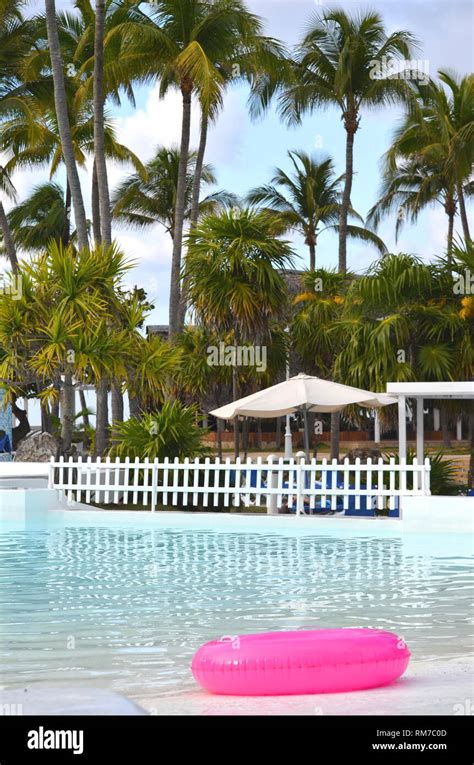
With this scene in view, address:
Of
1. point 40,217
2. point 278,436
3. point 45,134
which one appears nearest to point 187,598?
point 45,134

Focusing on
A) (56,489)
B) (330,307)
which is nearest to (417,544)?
(56,489)

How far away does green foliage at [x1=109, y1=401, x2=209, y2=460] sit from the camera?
19578 millimetres

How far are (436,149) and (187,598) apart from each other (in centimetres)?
2711

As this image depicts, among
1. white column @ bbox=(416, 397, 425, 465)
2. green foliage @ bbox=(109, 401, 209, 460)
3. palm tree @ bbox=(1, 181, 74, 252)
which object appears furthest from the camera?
palm tree @ bbox=(1, 181, 74, 252)

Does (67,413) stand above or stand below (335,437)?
above

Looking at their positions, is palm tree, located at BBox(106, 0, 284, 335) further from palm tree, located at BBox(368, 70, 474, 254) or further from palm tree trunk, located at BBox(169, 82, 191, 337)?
palm tree, located at BBox(368, 70, 474, 254)

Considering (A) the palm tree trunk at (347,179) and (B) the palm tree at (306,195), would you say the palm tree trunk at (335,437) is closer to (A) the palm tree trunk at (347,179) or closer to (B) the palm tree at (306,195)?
(A) the palm tree trunk at (347,179)

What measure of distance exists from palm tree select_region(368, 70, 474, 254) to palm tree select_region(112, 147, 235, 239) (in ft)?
26.4

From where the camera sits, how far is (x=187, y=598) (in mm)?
9242

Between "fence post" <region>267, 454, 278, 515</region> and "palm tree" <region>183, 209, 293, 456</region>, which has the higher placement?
→ "palm tree" <region>183, 209, 293, 456</region>

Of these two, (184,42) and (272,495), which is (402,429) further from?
(184,42)

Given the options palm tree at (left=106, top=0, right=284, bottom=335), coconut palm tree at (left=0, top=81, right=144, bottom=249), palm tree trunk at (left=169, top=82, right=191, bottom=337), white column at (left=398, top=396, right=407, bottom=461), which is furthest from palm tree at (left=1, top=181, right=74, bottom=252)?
white column at (left=398, top=396, right=407, bottom=461)
